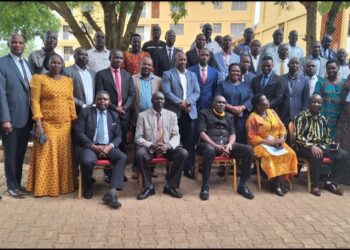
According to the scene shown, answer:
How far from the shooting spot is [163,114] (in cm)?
528

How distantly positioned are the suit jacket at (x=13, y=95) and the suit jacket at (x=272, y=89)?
3452 mm

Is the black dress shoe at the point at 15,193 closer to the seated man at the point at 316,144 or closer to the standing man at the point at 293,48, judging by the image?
the seated man at the point at 316,144

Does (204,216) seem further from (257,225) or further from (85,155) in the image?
(85,155)

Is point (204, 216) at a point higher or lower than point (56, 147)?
lower

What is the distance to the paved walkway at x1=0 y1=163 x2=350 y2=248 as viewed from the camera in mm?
3754

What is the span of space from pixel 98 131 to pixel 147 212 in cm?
135

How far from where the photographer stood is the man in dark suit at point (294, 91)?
5758mm

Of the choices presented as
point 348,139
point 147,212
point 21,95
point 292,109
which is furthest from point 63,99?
point 348,139

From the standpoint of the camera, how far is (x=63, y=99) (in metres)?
4.92

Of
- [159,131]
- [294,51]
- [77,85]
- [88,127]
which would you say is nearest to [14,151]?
[88,127]

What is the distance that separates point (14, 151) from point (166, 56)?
284 cm

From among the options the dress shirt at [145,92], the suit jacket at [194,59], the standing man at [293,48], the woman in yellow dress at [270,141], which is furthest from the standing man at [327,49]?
the dress shirt at [145,92]

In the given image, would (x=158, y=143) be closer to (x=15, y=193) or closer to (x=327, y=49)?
(x=15, y=193)

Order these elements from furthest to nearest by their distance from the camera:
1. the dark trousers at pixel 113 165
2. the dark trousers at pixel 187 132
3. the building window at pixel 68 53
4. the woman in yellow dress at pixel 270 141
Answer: the building window at pixel 68 53 < the dark trousers at pixel 187 132 < the woman in yellow dress at pixel 270 141 < the dark trousers at pixel 113 165
